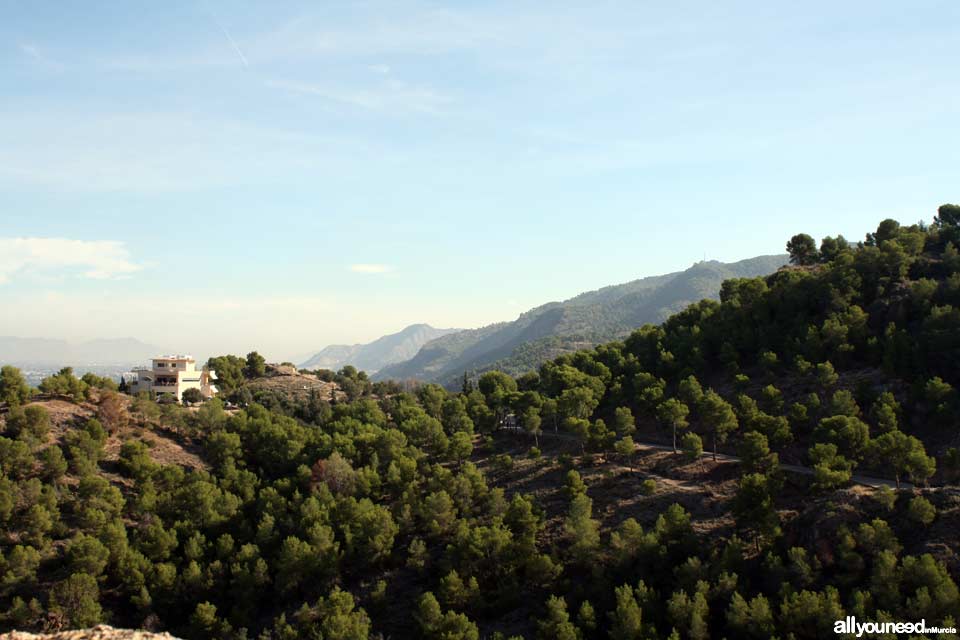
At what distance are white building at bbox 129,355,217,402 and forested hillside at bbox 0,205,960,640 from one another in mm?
21324

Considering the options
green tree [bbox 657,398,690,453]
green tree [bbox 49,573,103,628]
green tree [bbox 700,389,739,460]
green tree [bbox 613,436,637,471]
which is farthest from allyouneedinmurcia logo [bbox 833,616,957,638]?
green tree [bbox 49,573,103,628]

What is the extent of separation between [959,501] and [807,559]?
1061 centimetres

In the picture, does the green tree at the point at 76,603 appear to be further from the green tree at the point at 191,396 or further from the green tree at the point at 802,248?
the green tree at the point at 802,248

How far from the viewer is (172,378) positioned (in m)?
98.4

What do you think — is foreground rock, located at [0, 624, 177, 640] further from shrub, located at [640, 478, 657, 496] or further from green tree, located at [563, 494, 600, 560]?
shrub, located at [640, 478, 657, 496]

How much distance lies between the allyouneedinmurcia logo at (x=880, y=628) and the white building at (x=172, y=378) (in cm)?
8999

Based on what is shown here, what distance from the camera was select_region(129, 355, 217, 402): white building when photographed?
97.2m

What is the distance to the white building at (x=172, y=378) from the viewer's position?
9719 centimetres

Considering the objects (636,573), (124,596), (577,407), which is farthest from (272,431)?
(636,573)

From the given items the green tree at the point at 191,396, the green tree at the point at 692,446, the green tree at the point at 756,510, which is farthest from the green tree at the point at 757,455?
the green tree at the point at 191,396

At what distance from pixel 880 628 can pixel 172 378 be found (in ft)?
317

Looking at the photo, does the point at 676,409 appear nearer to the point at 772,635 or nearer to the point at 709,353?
the point at 709,353

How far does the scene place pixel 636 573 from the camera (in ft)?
143

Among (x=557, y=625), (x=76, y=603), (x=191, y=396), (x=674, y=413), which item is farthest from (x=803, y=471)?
(x=191, y=396)
